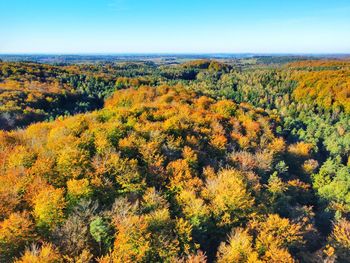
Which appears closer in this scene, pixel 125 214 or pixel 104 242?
pixel 104 242

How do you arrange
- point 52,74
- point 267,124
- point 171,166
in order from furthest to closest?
point 52,74 → point 267,124 → point 171,166

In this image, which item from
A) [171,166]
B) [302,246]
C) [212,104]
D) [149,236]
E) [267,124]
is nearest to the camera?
[149,236]

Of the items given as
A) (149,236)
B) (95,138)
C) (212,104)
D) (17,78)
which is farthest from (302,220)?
(17,78)

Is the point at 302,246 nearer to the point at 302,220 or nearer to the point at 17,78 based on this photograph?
the point at 302,220

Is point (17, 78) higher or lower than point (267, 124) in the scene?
higher

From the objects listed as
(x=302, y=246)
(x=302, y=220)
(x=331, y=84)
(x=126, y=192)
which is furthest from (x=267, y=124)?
(x=331, y=84)

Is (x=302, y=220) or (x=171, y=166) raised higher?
(x=171, y=166)

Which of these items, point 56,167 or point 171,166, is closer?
point 56,167

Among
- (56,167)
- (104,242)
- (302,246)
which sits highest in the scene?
(56,167)

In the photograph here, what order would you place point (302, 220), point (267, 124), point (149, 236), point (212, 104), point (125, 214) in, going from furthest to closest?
point (212, 104)
point (267, 124)
point (302, 220)
point (125, 214)
point (149, 236)

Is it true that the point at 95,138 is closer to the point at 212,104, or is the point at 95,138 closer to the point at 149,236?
the point at 149,236
